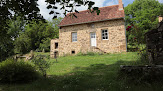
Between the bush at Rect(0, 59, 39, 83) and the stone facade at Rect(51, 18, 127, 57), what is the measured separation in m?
10.8

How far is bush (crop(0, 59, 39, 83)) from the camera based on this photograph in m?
4.27

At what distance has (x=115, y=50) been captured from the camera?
14.1m

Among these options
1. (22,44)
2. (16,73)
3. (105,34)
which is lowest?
(16,73)

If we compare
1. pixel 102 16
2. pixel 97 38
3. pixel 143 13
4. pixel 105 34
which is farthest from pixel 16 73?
pixel 143 13

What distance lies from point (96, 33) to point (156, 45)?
10.7 metres

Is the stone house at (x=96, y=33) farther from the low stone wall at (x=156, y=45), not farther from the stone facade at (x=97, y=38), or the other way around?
the low stone wall at (x=156, y=45)

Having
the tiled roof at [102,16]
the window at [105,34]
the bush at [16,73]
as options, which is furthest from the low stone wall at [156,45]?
the window at [105,34]

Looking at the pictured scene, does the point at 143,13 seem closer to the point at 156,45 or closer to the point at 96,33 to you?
the point at 96,33

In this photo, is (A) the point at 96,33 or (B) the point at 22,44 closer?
(A) the point at 96,33

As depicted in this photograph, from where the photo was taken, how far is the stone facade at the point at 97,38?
13914mm

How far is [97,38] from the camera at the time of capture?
15.0m

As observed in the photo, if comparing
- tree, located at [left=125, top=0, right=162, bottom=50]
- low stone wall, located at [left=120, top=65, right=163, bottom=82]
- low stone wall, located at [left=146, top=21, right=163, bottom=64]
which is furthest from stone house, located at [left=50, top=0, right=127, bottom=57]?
low stone wall, located at [left=120, top=65, right=163, bottom=82]

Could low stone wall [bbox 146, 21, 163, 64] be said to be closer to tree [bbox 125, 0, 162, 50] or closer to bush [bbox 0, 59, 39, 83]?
bush [bbox 0, 59, 39, 83]

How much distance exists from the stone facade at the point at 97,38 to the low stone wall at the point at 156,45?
362 inches
